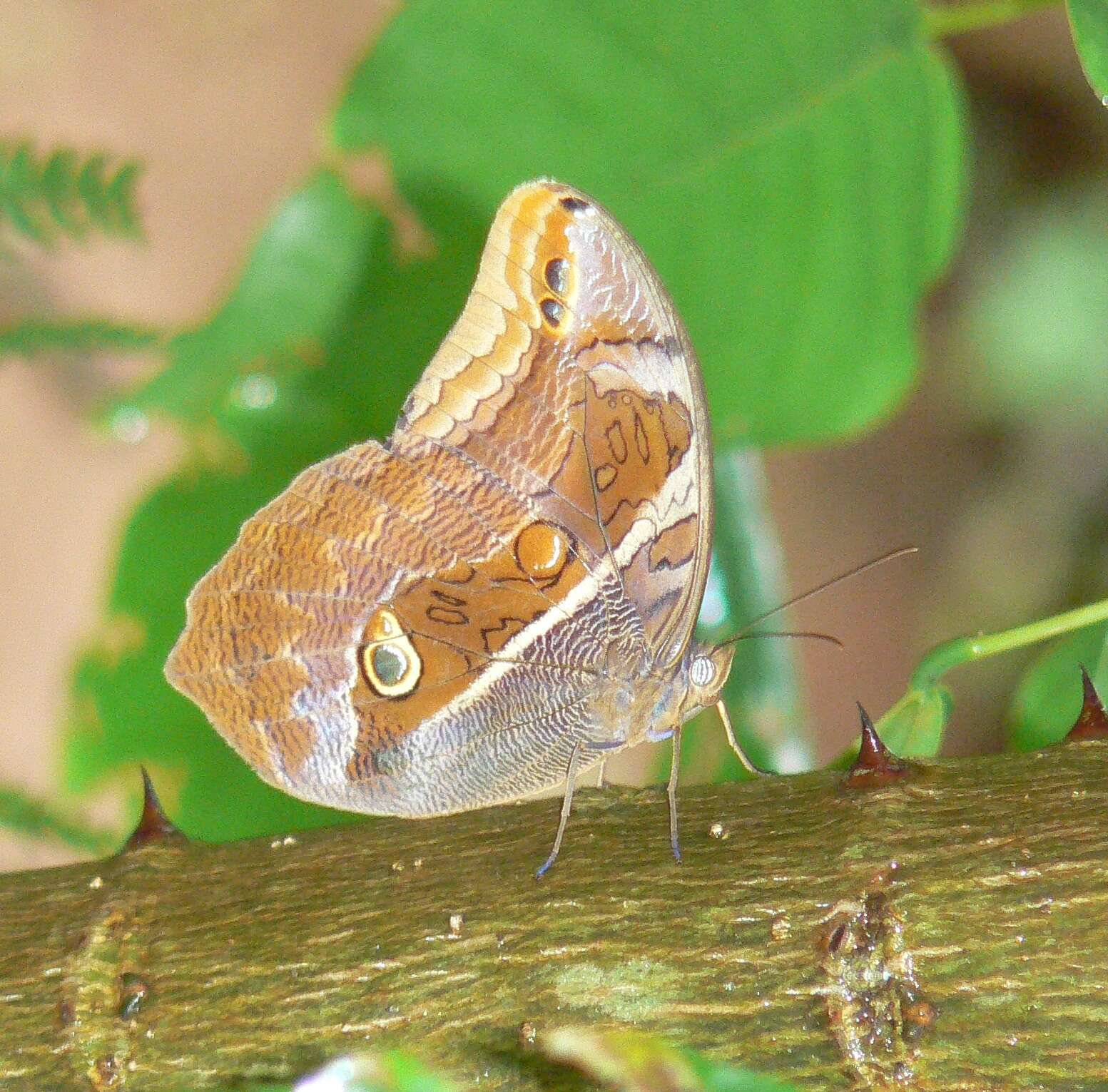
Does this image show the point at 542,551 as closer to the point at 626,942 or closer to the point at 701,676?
the point at 701,676

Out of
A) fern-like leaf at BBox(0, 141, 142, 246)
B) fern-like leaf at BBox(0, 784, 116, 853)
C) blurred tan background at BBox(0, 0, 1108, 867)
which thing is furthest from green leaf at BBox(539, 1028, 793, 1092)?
blurred tan background at BBox(0, 0, 1108, 867)

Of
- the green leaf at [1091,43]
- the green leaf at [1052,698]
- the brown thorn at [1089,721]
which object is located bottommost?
the brown thorn at [1089,721]

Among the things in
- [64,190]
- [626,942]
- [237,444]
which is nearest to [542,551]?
[626,942]

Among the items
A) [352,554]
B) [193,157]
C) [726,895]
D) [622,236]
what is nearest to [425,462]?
[352,554]

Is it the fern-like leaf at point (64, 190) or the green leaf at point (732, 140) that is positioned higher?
the fern-like leaf at point (64, 190)

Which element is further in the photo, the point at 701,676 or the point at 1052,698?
the point at 701,676

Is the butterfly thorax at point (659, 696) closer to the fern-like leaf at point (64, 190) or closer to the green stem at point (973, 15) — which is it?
the green stem at point (973, 15)

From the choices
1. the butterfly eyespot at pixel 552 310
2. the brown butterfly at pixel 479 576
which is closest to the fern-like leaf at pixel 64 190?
the brown butterfly at pixel 479 576
